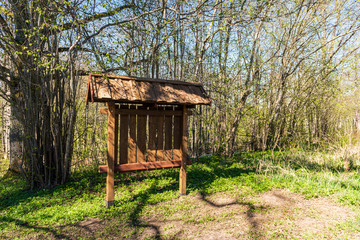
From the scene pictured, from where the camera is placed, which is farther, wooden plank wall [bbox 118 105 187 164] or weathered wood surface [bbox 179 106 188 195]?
weathered wood surface [bbox 179 106 188 195]

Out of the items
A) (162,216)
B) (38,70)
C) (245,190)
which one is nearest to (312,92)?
(245,190)

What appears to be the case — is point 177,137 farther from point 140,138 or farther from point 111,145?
point 111,145

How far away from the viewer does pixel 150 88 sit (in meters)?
3.36

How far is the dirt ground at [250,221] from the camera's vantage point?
2566 millimetres

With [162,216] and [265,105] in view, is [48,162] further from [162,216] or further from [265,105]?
[265,105]

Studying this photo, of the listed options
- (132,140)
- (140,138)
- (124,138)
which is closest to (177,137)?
(140,138)

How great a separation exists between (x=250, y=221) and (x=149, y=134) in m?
1.96

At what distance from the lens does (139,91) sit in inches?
128

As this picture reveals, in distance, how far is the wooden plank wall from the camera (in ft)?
11.3

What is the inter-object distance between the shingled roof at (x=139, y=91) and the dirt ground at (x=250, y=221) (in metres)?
1.67

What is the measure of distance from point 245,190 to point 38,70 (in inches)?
172

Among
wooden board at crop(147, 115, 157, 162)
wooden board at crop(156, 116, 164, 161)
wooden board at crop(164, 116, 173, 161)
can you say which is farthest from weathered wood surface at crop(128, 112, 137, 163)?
wooden board at crop(164, 116, 173, 161)

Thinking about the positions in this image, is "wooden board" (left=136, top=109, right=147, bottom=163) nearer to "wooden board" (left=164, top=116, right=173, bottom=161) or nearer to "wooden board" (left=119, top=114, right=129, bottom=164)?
"wooden board" (left=119, top=114, right=129, bottom=164)

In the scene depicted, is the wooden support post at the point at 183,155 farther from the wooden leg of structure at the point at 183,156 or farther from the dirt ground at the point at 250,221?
the dirt ground at the point at 250,221
